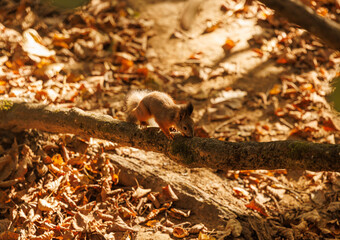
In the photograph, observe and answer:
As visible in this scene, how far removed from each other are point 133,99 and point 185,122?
0.82 m

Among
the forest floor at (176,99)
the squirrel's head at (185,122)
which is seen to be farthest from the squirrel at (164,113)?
the forest floor at (176,99)

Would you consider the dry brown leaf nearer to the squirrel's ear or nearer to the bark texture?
the squirrel's ear

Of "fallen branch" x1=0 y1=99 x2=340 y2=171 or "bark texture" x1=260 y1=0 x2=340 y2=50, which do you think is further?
"fallen branch" x1=0 y1=99 x2=340 y2=171

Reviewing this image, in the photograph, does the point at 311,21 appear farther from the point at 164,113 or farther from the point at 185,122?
the point at 164,113

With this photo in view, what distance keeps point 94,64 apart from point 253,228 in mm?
3758

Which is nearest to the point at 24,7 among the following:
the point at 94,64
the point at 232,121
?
the point at 94,64

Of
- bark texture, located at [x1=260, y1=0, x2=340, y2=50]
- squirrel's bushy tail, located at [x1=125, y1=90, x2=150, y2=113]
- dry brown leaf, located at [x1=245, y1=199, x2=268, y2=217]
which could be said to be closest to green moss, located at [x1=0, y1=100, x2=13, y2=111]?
squirrel's bushy tail, located at [x1=125, y1=90, x2=150, y2=113]

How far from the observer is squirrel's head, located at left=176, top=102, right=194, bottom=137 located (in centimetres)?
296

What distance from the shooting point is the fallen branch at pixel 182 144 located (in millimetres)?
2244

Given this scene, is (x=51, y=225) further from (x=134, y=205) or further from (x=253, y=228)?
(x=253, y=228)

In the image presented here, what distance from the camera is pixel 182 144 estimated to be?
2764 mm

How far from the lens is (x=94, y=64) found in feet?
18.0

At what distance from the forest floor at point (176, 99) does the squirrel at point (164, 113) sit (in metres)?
0.68

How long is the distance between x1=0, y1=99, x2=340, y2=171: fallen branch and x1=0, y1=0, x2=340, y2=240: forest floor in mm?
414
